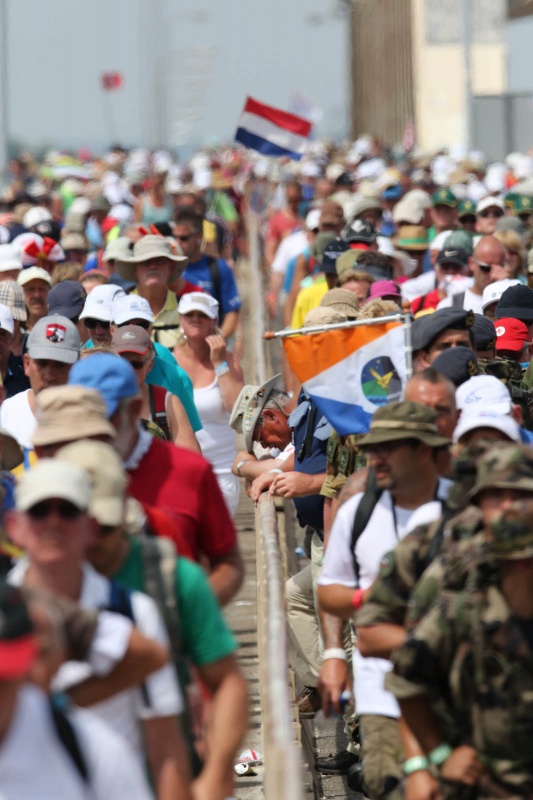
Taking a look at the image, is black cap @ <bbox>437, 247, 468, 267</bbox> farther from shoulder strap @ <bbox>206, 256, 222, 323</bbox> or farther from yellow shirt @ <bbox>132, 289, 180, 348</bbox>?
yellow shirt @ <bbox>132, 289, 180, 348</bbox>

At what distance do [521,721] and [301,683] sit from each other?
468cm

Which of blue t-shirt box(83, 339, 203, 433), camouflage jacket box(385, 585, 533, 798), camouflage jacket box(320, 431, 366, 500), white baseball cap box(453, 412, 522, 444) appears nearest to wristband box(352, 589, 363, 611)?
white baseball cap box(453, 412, 522, 444)

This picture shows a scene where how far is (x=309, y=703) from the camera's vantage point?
8500 millimetres

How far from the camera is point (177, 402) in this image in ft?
25.9

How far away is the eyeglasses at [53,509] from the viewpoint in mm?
4301

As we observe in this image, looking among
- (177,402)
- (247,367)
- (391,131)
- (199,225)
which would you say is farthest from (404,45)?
(177,402)

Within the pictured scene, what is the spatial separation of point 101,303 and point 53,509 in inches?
206

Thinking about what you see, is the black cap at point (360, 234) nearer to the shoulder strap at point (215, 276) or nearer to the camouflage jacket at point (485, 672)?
the shoulder strap at point (215, 276)

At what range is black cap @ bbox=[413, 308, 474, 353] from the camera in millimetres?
7801

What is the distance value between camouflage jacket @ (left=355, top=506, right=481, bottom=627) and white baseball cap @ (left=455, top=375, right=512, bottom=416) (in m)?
1.23

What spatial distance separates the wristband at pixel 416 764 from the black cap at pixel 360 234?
A: 8488mm

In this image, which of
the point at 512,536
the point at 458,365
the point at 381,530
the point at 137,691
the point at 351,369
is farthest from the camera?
the point at 351,369

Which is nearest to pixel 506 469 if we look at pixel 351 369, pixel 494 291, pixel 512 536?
pixel 512 536

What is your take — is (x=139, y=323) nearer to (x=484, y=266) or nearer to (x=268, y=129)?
(x=484, y=266)
